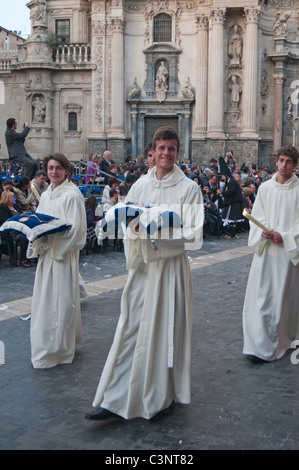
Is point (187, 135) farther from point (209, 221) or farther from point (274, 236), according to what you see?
point (274, 236)

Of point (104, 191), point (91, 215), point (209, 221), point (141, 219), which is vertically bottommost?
point (209, 221)

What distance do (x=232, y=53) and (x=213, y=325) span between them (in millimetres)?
26160

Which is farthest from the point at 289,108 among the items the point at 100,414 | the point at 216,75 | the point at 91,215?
the point at 100,414

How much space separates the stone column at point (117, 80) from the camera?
104ft

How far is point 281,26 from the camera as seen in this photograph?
107ft

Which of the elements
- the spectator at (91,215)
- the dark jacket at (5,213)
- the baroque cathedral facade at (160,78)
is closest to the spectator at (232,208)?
the spectator at (91,215)

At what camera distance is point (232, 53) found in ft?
105

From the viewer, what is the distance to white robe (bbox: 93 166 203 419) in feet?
16.2

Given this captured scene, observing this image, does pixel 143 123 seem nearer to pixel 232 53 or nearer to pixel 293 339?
pixel 232 53

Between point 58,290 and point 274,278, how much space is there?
2.36 metres

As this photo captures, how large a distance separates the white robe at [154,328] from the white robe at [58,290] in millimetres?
Result: 1537

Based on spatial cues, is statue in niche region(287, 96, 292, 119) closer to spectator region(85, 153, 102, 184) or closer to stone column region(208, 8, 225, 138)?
stone column region(208, 8, 225, 138)

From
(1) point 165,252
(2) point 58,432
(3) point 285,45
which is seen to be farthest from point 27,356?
(3) point 285,45

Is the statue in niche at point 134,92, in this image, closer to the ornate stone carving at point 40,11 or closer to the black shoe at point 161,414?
the ornate stone carving at point 40,11
